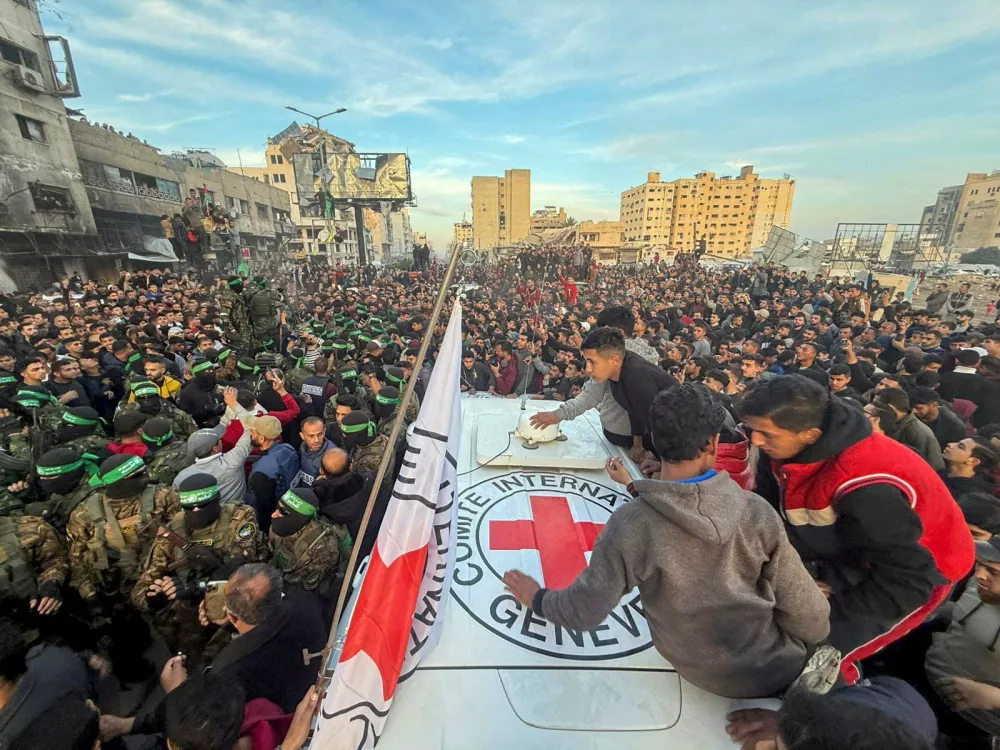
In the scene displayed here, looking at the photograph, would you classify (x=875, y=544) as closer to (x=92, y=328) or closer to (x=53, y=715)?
(x=53, y=715)

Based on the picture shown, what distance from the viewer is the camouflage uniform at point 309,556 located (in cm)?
269

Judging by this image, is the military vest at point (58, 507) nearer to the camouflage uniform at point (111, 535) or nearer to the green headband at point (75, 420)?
the camouflage uniform at point (111, 535)

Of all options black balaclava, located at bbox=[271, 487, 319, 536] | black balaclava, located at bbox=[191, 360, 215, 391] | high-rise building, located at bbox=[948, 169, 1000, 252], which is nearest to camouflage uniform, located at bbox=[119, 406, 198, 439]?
A: black balaclava, located at bbox=[191, 360, 215, 391]

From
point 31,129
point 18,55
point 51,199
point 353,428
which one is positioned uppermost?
point 18,55

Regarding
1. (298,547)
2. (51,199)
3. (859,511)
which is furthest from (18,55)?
(859,511)

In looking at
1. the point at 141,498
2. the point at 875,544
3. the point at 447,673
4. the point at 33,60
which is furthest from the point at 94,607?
the point at 33,60

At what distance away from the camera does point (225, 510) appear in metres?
2.84

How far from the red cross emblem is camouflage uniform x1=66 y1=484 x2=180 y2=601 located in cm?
231

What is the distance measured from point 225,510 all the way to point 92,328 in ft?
22.7

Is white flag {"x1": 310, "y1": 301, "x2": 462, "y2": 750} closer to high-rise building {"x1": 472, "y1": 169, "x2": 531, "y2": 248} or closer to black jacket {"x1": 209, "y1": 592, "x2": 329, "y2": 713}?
black jacket {"x1": 209, "y1": 592, "x2": 329, "y2": 713}

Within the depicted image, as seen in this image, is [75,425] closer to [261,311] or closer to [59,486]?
[59,486]

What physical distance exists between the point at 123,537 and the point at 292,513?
48.4 inches

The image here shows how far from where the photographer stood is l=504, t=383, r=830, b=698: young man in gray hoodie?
4.39ft

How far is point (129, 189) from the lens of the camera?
23.8 meters
